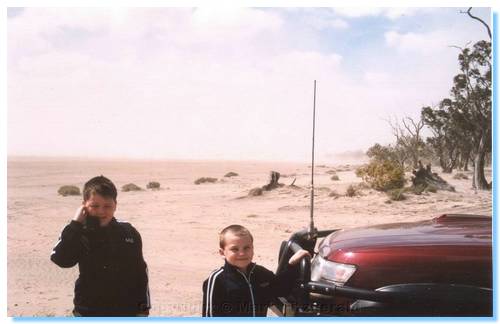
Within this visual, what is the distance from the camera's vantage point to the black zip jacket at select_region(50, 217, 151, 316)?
9.53 feet

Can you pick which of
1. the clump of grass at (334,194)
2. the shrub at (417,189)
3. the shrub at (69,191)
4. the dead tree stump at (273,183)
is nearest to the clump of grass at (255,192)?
the dead tree stump at (273,183)

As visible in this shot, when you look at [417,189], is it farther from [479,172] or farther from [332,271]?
[332,271]

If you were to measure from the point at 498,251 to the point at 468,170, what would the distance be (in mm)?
7105

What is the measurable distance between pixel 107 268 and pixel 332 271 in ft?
4.24

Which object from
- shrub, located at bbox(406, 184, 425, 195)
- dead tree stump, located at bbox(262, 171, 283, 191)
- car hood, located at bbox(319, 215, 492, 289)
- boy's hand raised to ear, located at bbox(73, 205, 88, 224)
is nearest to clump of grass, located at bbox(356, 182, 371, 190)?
shrub, located at bbox(406, 184, 425, 195)

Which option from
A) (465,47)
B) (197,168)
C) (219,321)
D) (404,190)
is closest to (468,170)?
(404,190)

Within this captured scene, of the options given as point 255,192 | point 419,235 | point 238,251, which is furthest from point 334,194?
point 238,251

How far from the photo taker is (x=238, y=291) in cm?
287

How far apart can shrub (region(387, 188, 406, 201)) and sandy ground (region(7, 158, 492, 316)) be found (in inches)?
5.2

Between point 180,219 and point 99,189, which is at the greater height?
point 99,189

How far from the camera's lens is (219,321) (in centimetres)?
313

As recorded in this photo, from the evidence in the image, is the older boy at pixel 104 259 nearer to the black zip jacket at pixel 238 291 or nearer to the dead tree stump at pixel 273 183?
the black zip jacket at pixel 238 291

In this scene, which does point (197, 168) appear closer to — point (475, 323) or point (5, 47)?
point (5, 47)

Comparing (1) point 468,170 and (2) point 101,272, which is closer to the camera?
(2) point 101,272
